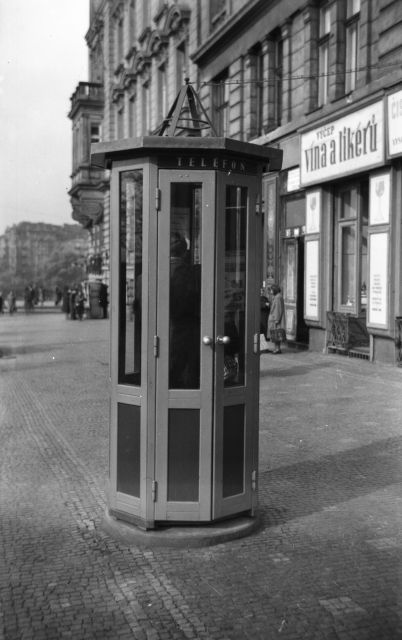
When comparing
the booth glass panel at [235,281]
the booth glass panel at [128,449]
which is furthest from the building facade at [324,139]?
the booth glass panel at [128,449]

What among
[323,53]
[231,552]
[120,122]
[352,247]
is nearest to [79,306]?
[120,122]

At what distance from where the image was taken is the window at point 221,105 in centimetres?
2528

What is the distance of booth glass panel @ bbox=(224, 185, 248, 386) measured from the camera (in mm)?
5059

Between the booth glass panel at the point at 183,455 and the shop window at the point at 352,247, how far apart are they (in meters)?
12.5

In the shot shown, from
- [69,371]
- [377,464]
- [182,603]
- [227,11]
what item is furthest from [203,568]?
[227,11]

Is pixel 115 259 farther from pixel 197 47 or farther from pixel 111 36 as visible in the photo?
pixel 111 36

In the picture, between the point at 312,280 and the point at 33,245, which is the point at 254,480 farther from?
the point at 33,245

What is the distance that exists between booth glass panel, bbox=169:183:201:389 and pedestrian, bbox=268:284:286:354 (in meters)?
13.2

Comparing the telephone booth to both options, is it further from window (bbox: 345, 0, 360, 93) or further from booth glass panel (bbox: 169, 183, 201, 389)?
window (bbox: 345, 0, 360, 93)

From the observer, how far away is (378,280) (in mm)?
15344

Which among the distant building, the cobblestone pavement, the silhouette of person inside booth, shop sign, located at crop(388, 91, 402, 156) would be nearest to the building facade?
shop sign, located at crop(388, 91, 402, 156)

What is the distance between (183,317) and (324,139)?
1376 centimetres

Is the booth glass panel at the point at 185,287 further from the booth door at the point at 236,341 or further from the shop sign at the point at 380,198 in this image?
the shop sign at the point at 380,198

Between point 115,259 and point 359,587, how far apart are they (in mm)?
2567
